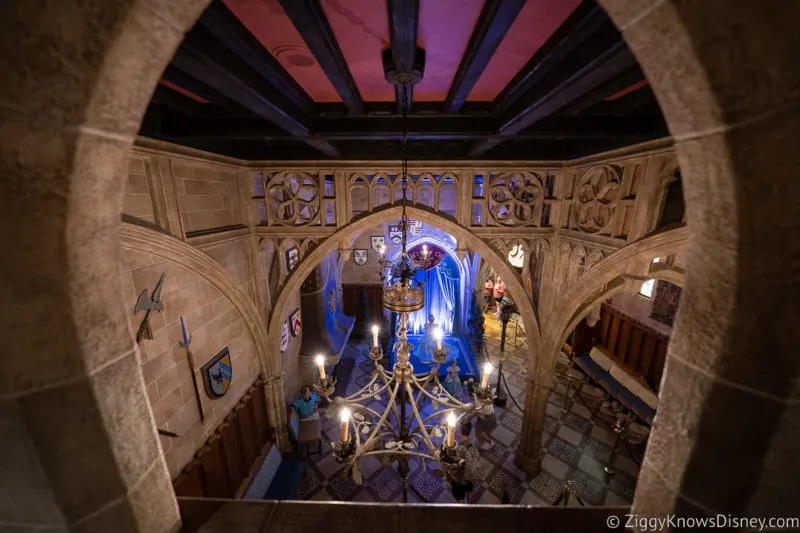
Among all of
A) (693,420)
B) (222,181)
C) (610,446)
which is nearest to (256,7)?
(693,420)

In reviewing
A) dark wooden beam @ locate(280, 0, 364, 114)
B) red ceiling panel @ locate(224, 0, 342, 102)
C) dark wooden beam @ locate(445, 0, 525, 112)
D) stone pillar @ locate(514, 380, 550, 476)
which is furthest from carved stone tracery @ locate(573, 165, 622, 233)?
red ceiling panel @ locate(224, 0, 342, 102)

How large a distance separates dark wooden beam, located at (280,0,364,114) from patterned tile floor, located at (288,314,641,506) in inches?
185

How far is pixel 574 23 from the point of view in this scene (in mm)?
1307

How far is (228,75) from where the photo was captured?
153 centimetres

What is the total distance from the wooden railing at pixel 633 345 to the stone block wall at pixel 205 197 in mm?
7674

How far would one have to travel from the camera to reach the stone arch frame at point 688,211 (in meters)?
0.43

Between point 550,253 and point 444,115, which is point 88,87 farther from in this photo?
point 550,253

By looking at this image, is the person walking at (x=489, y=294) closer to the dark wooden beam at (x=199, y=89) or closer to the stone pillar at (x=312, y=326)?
the stone pillar at (x=312, y=326)

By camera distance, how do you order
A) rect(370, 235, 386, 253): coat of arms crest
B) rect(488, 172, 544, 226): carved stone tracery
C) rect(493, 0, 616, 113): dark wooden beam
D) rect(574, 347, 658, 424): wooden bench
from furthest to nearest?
rect(370, 235, 386, 253): coat of arms crest, rect(574, 347, 658, 424): wooden bench, rect(488, 172, 544, 226): carved stone tracery, rect(493, 0, 616, 113): dark wooden beam

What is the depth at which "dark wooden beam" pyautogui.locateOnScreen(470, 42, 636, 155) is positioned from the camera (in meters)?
1.33

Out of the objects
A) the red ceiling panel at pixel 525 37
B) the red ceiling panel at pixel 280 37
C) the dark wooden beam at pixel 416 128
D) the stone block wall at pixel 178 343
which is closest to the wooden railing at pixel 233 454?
the stone block wall at pixel 178 343

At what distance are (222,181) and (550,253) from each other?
419 cm

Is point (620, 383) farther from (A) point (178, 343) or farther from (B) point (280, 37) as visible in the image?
(B) point (280, 37)

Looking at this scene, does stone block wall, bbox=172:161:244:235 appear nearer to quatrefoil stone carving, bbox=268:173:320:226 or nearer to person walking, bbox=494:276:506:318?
quatrefoil stone carving, bbox=268:173:320:226
